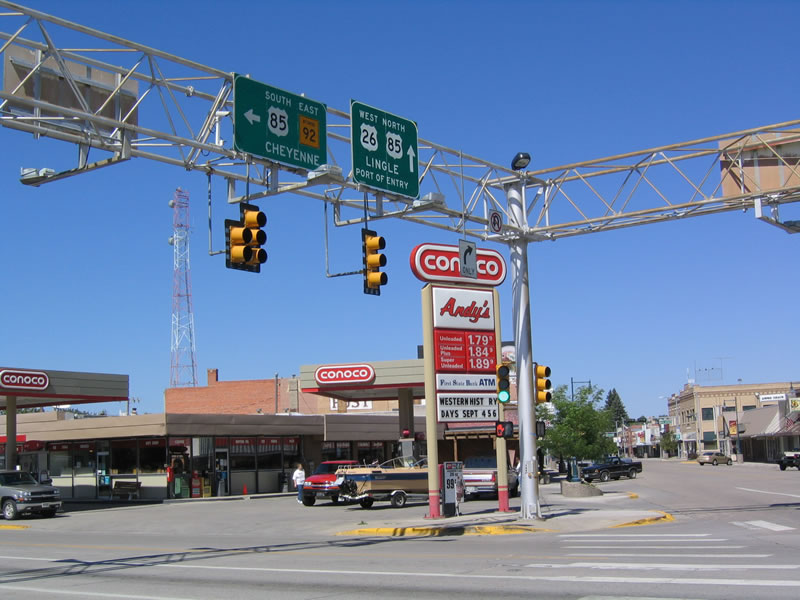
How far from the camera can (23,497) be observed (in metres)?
31.4

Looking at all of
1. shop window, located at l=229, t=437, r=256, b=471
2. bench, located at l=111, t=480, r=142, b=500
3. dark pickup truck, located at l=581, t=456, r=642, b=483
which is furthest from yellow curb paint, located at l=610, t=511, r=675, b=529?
bench, located at l=111, t=480, r=142, b=500

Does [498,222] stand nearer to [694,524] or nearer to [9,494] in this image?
[694,524]

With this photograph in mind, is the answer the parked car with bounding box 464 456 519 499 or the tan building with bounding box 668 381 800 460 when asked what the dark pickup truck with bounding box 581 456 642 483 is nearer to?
the parked car with bounding box 464 456 519 499

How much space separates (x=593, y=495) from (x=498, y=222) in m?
17.1

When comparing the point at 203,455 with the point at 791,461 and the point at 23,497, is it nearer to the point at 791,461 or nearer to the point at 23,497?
the point at 23,497

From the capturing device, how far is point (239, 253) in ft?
46.3

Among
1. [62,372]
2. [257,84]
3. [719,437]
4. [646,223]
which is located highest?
[257,84]

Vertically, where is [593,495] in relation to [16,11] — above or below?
below

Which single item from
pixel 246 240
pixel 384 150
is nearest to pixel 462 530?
pixel 384 150

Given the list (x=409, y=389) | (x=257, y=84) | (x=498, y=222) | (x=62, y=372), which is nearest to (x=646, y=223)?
(x=498, y=222)

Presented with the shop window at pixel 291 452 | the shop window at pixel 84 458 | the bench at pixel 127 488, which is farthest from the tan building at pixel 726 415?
the shop window at pixel 84 458

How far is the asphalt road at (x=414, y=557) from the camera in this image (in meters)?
11.2

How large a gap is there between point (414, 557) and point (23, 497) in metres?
21.6

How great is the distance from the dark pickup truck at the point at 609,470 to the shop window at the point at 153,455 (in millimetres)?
23313
